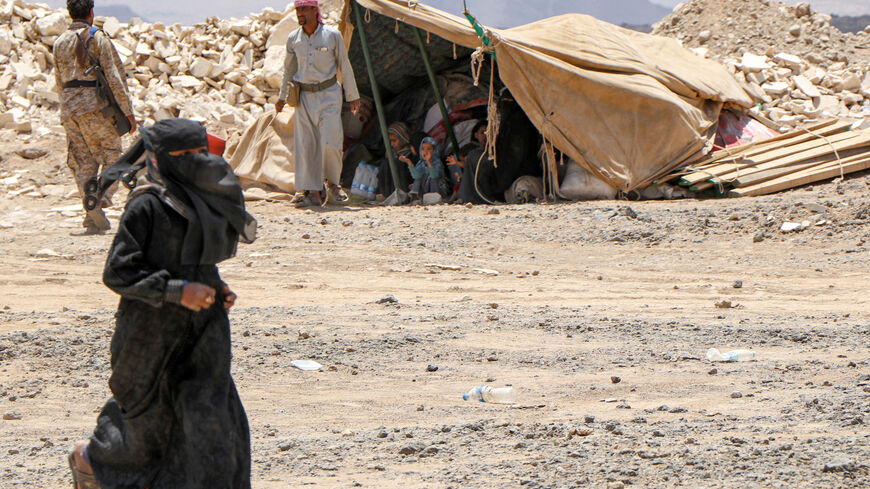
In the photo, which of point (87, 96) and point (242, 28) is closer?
point (87, 96)

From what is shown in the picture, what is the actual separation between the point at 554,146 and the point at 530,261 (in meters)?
1.95

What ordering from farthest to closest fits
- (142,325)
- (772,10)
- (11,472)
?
(772,10) < (11,472) < (142,325)

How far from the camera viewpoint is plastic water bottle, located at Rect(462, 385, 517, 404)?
3.99 metres

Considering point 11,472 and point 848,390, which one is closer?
point 11,472

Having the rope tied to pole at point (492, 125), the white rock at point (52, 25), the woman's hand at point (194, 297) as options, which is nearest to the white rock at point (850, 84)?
the rope tied to pole at point (492, 125)

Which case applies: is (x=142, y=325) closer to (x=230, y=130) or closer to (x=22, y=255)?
(x=22, y=255)

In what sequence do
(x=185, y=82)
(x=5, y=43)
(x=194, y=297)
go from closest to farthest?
(x=194, y=297) → (x=185, y=82) → (x=5, y=43)

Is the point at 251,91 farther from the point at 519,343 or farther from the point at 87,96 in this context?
the point at 519,343

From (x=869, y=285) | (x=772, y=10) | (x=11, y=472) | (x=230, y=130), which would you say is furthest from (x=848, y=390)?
(x=772, y=10)

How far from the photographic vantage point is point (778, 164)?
28.5ft

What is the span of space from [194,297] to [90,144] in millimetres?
5685

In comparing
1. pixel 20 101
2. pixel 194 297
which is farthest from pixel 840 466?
pixel 20 101

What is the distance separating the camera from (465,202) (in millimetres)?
8922

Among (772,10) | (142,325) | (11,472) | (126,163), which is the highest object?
(772,10)
